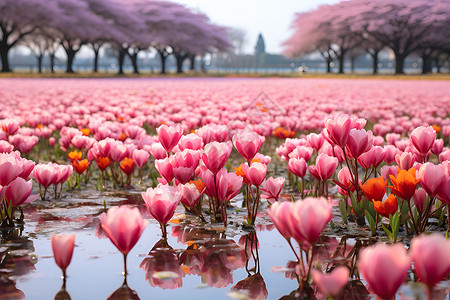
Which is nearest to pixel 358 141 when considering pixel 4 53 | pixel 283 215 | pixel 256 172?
pixel 256 172

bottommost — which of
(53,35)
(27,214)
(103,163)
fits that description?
(27,214)

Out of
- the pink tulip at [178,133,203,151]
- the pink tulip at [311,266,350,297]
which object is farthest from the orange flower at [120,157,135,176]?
the pink tulip at [311,266,350,297]

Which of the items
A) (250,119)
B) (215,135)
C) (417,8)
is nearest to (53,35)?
(417,8)

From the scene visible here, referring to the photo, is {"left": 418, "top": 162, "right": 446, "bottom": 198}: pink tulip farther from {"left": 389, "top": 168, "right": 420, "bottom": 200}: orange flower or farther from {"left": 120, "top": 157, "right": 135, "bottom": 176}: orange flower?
{"left": 120, "top": 157, "right": 135, "bottom": 176}: orange flower

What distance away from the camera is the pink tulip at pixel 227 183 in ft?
7.45

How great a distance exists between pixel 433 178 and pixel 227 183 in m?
0.86

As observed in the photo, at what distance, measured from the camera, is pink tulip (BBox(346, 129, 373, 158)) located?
222 cm

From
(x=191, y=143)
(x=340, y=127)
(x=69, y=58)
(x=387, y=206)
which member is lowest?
(x=387, y=206)

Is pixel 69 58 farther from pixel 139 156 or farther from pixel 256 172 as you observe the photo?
pixel 256 172

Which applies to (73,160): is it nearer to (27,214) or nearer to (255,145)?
(27,214)

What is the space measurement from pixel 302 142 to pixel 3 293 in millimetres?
2170

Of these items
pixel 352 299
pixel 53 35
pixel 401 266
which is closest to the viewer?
pixel 401 266

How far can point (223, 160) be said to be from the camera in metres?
2.23

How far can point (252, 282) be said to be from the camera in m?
1.73
